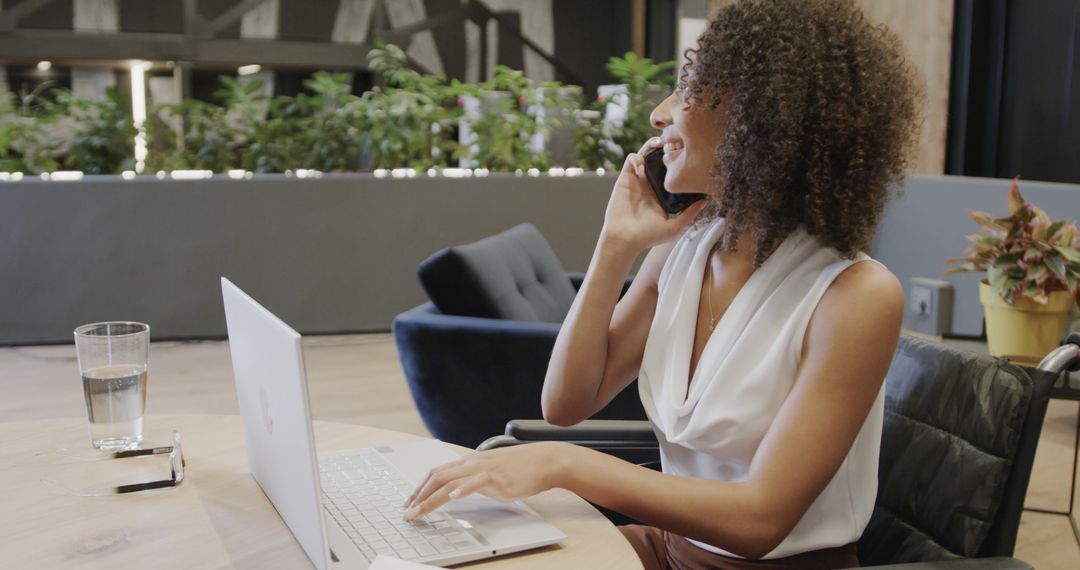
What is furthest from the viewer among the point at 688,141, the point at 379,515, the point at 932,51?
the point at 932,51

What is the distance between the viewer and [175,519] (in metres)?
1.14

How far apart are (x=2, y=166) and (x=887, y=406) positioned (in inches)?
179

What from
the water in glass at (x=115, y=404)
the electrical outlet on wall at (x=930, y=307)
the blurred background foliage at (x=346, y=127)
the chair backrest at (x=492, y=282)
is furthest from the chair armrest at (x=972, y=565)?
the blurred background foliage at (x=346, y=127)

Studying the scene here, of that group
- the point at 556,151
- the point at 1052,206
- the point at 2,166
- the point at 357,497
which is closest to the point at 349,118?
the point at 556,151

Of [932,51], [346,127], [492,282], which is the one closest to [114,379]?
[492,282]

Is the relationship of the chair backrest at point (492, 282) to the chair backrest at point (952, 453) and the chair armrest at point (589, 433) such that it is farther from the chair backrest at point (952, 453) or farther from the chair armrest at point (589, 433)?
the chair backrest at point (952, 453)

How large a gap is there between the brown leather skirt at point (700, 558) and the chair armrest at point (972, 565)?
0.21 m

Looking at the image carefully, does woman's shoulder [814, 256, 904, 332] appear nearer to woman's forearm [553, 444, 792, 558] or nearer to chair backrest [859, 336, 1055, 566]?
chair backrest [859, 336, 1055, 566]

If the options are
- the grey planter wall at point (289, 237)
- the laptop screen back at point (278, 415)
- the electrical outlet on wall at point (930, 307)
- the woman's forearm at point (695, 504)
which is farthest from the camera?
the electrical outlet on wall at point (930, 307)

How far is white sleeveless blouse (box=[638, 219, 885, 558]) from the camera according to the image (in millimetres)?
1327

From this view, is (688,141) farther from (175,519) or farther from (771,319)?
(175,519)

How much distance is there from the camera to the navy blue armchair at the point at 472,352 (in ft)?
9.15

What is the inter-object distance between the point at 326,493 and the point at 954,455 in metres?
Answer: 0.81

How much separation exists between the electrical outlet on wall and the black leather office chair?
3.74 metres
